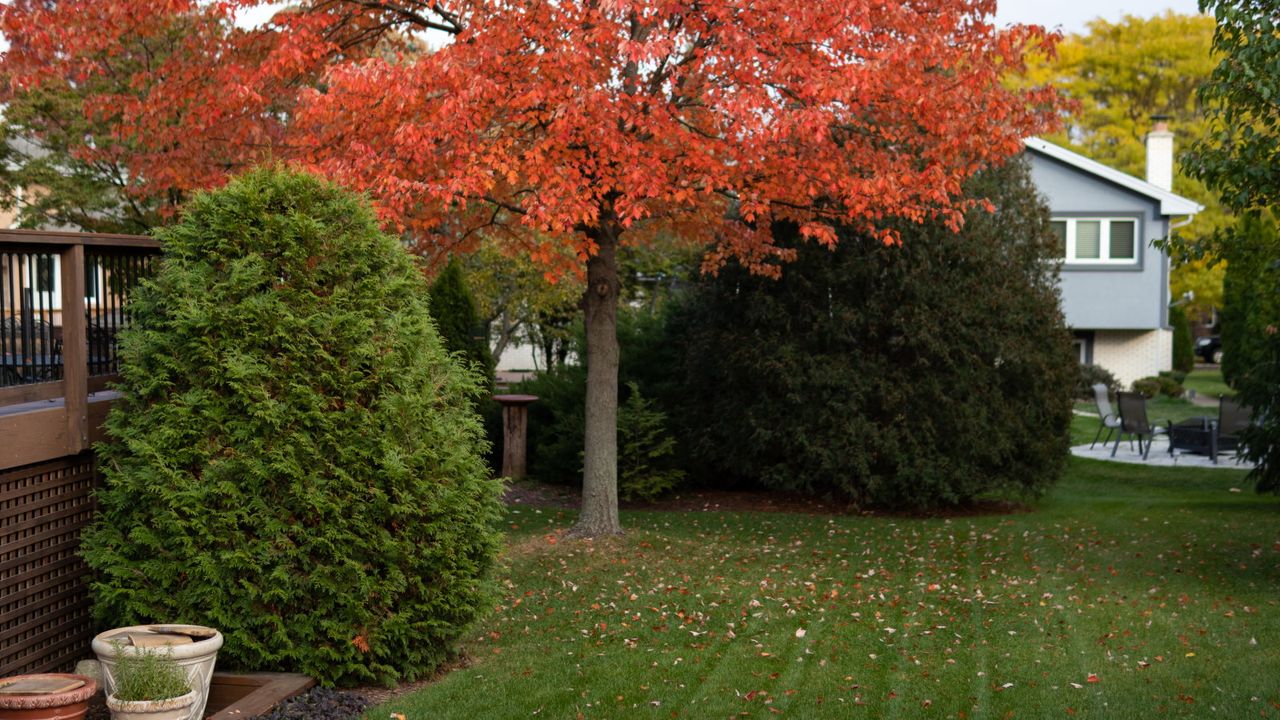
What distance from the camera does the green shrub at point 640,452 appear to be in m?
13.9

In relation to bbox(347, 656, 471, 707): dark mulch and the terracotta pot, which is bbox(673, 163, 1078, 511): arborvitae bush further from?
the terracotta pot

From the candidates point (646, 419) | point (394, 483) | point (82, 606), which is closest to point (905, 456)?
point (646, 419)

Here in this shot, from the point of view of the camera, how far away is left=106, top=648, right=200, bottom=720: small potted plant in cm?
498

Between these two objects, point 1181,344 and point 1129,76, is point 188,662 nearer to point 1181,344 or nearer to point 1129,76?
point 1181,344

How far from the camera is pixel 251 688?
18.8ft

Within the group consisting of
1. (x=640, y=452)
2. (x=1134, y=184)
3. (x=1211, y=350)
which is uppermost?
(x=1134, y=184)

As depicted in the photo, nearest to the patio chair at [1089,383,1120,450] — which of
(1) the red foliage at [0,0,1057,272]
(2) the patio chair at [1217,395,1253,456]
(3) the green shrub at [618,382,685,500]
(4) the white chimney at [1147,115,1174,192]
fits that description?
(2) the patio chair at [1217,395,1253,456]

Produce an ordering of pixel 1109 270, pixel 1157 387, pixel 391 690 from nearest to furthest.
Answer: pixel 391 690 → pixel 1109 270 → pixel 1157 387

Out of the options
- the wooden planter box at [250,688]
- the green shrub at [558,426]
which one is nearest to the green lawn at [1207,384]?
the green shrub at [558,426]

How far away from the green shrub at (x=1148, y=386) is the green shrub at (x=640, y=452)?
705 inches

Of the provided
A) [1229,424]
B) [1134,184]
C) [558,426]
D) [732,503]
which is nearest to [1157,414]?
[1134,184]

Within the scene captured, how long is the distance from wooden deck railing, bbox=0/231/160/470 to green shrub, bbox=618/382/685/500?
8034 millimetres

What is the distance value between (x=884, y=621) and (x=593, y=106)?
14.4 feet

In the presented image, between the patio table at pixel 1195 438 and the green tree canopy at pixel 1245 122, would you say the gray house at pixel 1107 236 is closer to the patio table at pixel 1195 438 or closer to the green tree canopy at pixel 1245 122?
the patio table at pixel 1195 438
